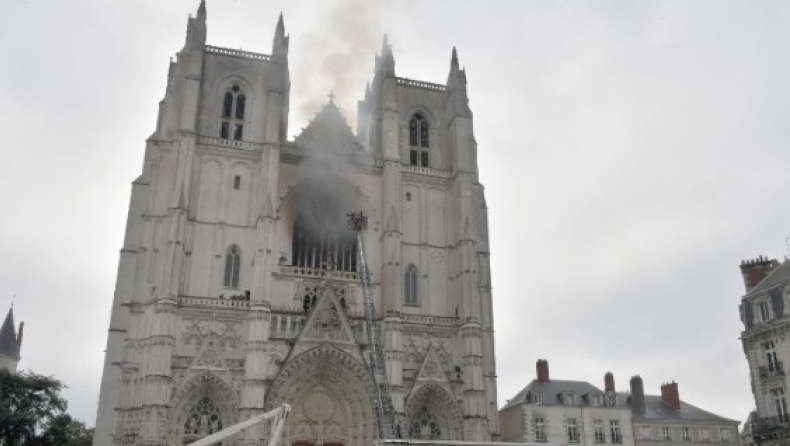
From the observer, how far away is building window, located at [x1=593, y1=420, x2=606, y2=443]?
141 feet

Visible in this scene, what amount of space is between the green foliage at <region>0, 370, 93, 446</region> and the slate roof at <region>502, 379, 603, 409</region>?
86.8 ft

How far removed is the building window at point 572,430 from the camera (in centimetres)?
4266

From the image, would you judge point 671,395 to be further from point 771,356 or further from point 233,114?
point 233,114

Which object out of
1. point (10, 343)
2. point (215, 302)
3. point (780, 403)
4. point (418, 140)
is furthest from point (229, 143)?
point (10, 343)

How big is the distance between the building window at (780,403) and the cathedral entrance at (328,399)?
1876 centimetres

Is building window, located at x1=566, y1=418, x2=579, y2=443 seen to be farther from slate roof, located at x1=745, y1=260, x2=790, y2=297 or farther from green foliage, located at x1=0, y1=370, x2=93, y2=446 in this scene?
green foliage, located at x1=0, y1=370, x2=93, y2=446

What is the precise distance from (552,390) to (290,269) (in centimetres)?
1985

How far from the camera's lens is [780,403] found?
110 feet

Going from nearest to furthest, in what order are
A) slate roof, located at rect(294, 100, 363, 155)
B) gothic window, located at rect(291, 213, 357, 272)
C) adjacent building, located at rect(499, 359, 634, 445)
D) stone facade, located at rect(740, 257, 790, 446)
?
stone facade, located at rect(740, 257, 790, 446), gothic window, located at rect(291, 213, 357, 272), slate roof, located at rect(294, 100, 363, 155), adjacent building, located at rect(499, 359, 634, 445)

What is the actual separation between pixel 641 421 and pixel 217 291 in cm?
2731

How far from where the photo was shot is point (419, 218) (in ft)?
123

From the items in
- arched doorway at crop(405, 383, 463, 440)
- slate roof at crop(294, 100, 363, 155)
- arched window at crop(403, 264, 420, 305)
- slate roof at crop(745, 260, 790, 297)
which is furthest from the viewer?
slate roof at crop(294, 100, 363, 155)

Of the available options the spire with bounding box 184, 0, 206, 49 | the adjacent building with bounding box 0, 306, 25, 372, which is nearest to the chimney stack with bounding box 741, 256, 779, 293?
the spire with bounding box 184, 0, 206, 49

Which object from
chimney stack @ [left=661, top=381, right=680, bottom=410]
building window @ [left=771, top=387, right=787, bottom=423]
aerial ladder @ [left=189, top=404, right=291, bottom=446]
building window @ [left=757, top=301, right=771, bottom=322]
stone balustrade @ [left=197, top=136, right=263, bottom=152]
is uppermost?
stone balustrade @ [left=197, top=136, right=263, bottom=152]
